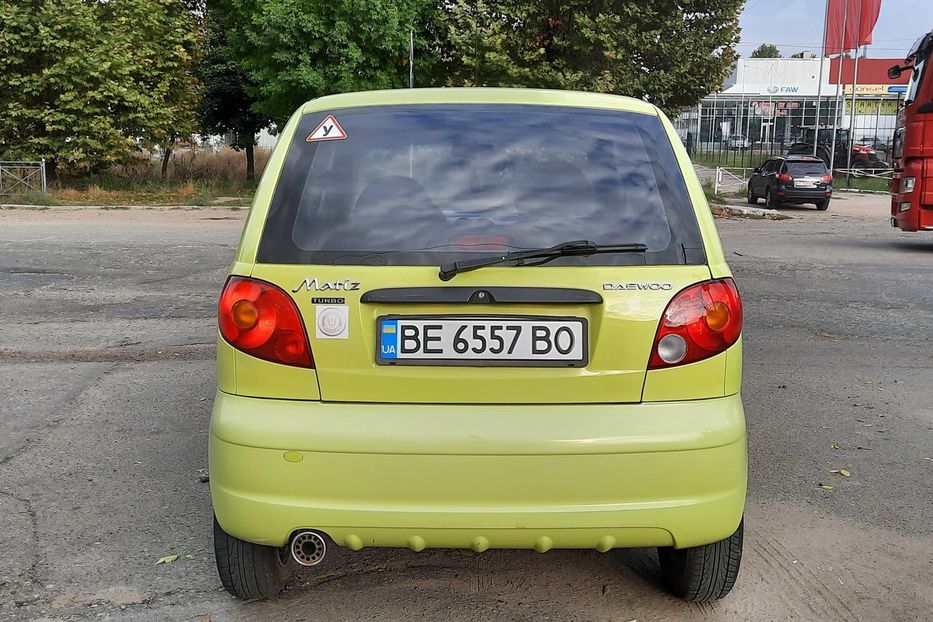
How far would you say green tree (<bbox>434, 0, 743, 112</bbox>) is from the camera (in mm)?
28047

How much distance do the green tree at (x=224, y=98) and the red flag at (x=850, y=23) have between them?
22577mm

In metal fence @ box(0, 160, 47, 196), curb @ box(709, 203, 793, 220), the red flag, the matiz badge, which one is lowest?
curb @ box(709, 203, 793, 220)

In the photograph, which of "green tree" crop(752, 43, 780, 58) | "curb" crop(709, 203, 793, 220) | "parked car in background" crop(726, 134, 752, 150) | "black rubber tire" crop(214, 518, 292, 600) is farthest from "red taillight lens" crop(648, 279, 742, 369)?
"green tree" crop(752, 43, 780, 58)

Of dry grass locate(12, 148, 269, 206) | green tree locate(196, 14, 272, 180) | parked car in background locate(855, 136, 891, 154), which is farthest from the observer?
parked car in background locate(855, 136, 891, 154)

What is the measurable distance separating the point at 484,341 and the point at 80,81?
97.9 ft

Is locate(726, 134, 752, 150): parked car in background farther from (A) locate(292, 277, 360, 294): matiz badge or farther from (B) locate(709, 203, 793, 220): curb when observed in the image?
(A) locate(292, 277, 360, 294): matiz badge

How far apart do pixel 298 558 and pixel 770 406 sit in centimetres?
359

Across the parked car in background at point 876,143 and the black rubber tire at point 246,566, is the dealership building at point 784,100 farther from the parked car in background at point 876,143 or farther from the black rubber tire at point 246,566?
the black rubber tire at point 246,566

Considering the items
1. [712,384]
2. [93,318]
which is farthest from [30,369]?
[712,384]

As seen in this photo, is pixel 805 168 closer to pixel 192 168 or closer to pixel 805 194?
pixel 805 194

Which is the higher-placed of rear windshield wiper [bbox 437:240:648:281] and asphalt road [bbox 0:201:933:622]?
rear windshield wiper [bbox 437:240:648:281]

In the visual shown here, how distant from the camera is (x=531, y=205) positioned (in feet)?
8.84

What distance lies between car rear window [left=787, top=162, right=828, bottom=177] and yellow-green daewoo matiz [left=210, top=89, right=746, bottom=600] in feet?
87.5

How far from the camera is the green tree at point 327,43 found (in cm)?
2773
